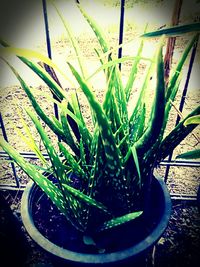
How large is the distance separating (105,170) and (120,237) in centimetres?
25

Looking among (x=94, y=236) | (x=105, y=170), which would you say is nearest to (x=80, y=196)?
(x=105, y=170)

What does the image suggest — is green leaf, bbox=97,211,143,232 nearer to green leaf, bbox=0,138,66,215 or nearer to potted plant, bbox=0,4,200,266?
potted plant, bbox=0,4,200,266

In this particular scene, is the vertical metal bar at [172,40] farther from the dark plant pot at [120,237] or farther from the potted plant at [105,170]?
the dark plant pot at [120,237]

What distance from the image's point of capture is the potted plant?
23.1 inches

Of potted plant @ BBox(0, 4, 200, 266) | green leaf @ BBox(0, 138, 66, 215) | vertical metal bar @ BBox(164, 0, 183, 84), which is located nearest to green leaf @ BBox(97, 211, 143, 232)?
potted plant @ BBox(0, 4, 200, 266)

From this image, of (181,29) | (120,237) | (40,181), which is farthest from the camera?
(120,237)

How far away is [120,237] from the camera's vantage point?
2.49 feet

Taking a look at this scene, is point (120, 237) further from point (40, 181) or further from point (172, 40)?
point (172, 40)

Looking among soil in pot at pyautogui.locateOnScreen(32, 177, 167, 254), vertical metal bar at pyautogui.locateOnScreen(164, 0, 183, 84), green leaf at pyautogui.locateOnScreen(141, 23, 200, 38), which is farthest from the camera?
soil in pot at pyautogui.locateOnScreen(32, 177, 167, 254)

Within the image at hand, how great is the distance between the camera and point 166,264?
100 cm

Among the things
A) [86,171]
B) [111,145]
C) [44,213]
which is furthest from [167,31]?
[44,213]

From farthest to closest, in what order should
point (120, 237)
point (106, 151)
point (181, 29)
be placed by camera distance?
point (120, 237) < point (106, 151) < point (181, 29)

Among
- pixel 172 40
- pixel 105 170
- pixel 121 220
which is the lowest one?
pixel 121 220

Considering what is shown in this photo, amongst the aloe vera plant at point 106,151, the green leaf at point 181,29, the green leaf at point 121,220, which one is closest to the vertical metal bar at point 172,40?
the aloe vera plant at point 106,151
